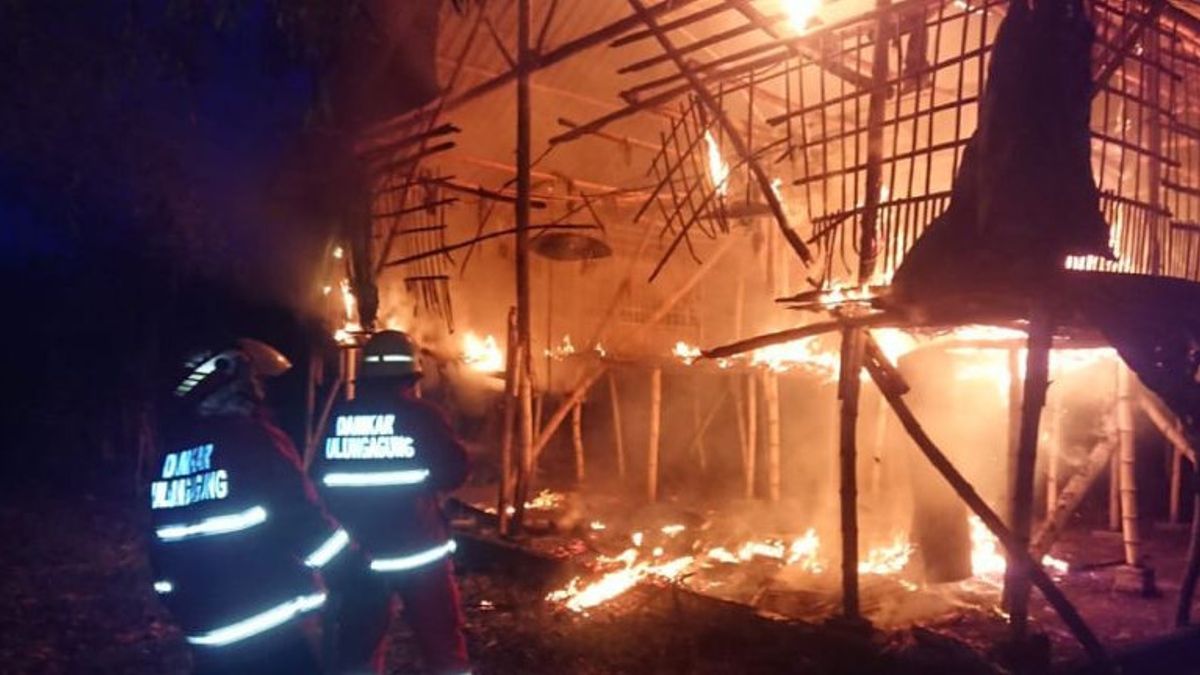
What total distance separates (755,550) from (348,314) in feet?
22.3

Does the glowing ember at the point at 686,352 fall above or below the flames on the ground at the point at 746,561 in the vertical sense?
above

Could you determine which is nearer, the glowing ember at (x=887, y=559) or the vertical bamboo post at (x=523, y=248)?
the glowing ember at (x=887, y=559)

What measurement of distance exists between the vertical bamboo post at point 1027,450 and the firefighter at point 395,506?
3.39 metres

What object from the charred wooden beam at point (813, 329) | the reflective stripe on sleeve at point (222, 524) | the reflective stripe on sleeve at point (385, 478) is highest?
the charred wooden beam at point (813, 329)

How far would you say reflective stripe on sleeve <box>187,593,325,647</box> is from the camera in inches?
164

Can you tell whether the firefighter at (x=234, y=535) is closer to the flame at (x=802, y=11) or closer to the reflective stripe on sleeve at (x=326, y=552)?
the reflective stripe on sleeve at (x=326, y=552)

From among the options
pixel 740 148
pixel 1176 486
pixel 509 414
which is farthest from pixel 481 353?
pixel 1176 486

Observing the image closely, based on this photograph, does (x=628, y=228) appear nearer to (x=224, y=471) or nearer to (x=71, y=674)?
(x=71, y=674)

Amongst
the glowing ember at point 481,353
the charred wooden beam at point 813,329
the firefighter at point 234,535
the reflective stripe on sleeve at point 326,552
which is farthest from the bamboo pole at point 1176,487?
the firefighter at point 234,535

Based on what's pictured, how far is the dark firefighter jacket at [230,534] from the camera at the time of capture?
416cm

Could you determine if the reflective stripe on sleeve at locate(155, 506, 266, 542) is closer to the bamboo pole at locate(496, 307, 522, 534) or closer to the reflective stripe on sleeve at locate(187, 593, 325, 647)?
the reflective stripe on sleeve at locate(187, 593, 325, 647)

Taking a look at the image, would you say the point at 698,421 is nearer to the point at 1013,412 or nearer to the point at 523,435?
the point at 523,435

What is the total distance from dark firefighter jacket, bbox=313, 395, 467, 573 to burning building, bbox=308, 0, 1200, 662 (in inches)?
89.2

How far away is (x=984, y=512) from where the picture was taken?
568cm
